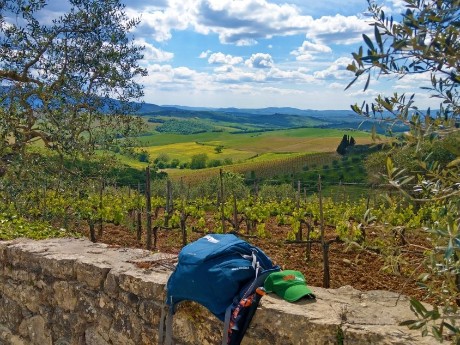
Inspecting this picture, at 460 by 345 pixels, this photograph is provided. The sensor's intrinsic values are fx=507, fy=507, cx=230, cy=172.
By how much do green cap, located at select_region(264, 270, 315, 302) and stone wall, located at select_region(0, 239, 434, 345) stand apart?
0.17 feet

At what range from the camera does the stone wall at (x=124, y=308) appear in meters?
2.58

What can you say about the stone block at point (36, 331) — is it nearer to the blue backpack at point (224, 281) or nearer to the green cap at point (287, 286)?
the blue backpack at point (224, 281)

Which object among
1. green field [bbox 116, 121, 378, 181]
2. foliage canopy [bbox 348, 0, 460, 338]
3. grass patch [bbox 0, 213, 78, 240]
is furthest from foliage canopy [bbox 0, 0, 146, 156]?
green field [bbox 116, 121, 378, 181]

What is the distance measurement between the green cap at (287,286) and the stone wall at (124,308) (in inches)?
2.1

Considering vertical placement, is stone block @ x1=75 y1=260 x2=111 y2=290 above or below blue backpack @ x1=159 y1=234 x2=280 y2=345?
below

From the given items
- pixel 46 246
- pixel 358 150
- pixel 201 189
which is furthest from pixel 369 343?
pixel 358 150

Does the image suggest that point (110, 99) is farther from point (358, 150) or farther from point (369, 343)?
point (358, 150)

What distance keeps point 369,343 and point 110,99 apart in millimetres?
8172

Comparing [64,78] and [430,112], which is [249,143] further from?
[430,112]

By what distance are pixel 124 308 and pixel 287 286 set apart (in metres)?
1.36

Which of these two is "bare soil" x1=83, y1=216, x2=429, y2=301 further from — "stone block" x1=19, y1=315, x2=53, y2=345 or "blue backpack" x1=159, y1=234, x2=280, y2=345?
"stone block" x1=19, y1=315, x2=53, y2=345

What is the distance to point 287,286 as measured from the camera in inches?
115

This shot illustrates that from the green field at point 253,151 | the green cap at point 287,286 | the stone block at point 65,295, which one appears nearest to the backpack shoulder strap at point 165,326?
the green cap at point 287,286

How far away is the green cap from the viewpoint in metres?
2.88
